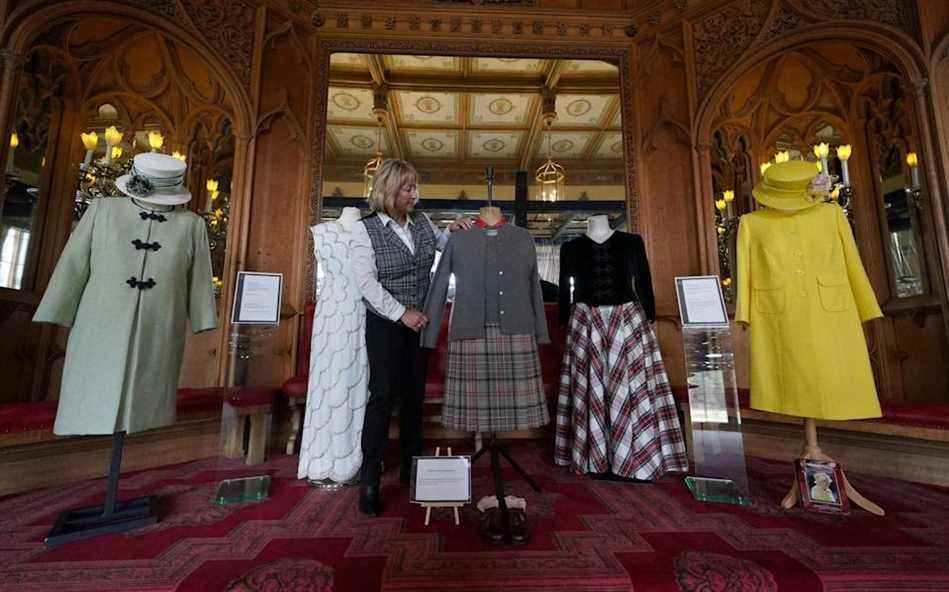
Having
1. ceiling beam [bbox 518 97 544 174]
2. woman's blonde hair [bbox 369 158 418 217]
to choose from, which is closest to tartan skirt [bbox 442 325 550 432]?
woman's blonde hair [bbox 369 158 418 217]

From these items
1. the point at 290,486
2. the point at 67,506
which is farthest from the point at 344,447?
the point at 67,506

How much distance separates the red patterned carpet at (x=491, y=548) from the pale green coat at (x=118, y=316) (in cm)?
53

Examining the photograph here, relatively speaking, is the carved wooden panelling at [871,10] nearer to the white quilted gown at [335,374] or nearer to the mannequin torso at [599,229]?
the mannequin torso at [599,229]

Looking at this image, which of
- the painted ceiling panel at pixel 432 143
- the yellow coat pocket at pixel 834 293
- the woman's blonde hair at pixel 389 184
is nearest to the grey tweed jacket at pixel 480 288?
the woman's blonde hair at pixel 389 184

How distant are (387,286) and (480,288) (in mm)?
474

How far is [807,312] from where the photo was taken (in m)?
2.03

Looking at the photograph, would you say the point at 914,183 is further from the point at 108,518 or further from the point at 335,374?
the point at 108,518

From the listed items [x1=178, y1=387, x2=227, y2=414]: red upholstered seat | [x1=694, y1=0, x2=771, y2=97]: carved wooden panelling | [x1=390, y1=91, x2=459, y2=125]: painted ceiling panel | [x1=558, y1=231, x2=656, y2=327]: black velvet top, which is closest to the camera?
[x1=558, y1=231, x2=656, y2=327]: black velvet top

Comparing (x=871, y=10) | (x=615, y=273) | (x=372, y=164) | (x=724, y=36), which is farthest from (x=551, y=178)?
(x=615, y=273)

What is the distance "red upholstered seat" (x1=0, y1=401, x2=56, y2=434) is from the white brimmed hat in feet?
5.00

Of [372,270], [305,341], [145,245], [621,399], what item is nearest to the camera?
[145,245]

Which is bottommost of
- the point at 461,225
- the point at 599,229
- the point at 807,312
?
the point at 807,312

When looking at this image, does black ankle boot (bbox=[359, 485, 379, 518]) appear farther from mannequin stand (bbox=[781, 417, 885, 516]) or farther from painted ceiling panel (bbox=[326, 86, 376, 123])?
painted ceiling panel (bbox=[326, 86, 376, 123])

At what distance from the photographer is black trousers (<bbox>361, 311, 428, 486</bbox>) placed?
77.4 inches
